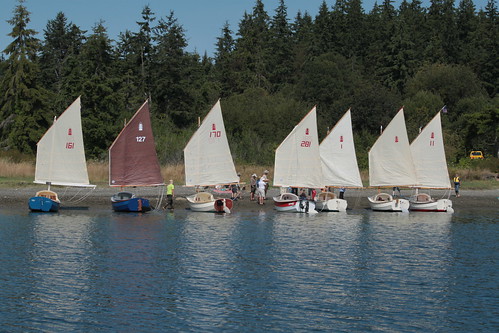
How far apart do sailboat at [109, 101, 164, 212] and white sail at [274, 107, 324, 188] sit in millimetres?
10783

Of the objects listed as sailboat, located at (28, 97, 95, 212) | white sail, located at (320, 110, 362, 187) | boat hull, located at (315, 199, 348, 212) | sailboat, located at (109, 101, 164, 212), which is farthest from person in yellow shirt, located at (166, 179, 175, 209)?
white sail, located at (320, 110, 362, 187)

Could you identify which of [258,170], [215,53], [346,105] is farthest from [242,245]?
[215,53]

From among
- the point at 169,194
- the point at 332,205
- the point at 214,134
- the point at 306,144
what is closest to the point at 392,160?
the point at 332,205

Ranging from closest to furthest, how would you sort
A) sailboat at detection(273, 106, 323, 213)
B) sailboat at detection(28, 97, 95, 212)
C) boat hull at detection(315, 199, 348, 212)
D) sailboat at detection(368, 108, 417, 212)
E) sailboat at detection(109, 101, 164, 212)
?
1. sailboat at detection(28, 97, 95, 212)
2. sailboat at detection(109, 101, 164, 212)
3. sailboat at detection(273, 106, 323, 213)
4. boat hull at detection(315, 199, 348, 212)
5. sailboat at detection(368, 108, 417, 212)

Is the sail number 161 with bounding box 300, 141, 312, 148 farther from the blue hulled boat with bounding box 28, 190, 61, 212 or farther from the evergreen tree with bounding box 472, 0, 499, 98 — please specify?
the evergreen tree with bounding box 472, 0, 499, 98

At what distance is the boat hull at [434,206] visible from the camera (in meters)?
61.2

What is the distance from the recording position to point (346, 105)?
109 metres

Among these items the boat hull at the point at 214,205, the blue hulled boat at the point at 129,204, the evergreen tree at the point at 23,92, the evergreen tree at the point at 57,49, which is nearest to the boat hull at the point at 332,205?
the boat hull at the point at 214,205

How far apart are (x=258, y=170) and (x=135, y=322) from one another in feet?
182

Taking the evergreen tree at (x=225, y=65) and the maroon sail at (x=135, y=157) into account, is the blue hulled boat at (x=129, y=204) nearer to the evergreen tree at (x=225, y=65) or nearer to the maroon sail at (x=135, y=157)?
the maroon sail at (x=135, y=157)

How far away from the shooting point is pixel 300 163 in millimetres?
59125

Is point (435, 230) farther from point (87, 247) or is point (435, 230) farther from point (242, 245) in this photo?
point (87, 247)

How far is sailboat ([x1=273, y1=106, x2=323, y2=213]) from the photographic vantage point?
59062mm

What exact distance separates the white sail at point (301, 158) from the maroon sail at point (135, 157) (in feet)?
35.3
